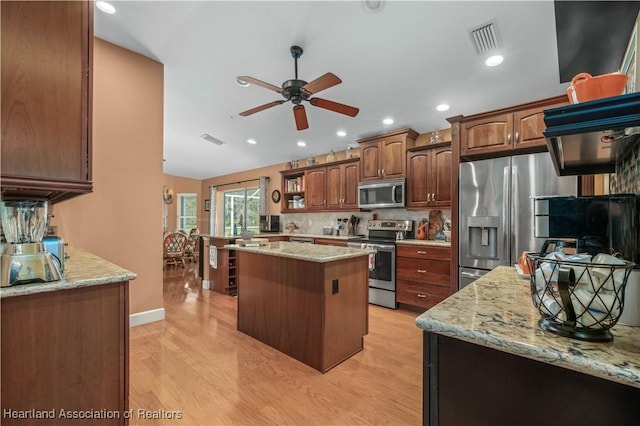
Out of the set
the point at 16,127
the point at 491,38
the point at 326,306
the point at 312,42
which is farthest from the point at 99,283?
the point at 491,38

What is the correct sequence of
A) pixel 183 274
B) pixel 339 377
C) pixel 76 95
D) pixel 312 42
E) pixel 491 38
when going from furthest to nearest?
1. pixel 183 274
2. pixel 312 42
3. pixel 491 38
4. pixel 339 377
5. pixel 76 95

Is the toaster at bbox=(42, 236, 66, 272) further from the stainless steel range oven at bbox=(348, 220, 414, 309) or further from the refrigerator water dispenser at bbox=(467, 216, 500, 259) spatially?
the refrigerator water dispenser at bbox=(467, 216, 500, 259)

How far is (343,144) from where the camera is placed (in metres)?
5.09

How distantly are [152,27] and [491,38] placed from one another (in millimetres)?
2956

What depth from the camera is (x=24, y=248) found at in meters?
1.10

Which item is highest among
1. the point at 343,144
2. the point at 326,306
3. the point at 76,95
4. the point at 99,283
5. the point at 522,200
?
the point at 343,144

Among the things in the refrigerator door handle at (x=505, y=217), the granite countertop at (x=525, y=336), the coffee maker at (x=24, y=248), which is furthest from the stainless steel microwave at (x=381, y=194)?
the coffee maker at (x=24, y=248)

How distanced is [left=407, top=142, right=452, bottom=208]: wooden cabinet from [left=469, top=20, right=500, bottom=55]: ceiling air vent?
1.28 meters

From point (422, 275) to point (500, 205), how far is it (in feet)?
3.90

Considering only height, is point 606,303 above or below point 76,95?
below

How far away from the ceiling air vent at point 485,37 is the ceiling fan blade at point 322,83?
46.8 inches

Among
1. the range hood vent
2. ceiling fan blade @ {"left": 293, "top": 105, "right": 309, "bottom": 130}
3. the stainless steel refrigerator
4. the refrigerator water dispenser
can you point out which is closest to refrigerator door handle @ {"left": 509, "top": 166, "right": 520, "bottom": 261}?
the stainless steel refrigerator

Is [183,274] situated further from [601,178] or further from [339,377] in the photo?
[601,178]

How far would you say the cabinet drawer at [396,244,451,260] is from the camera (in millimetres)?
3285
